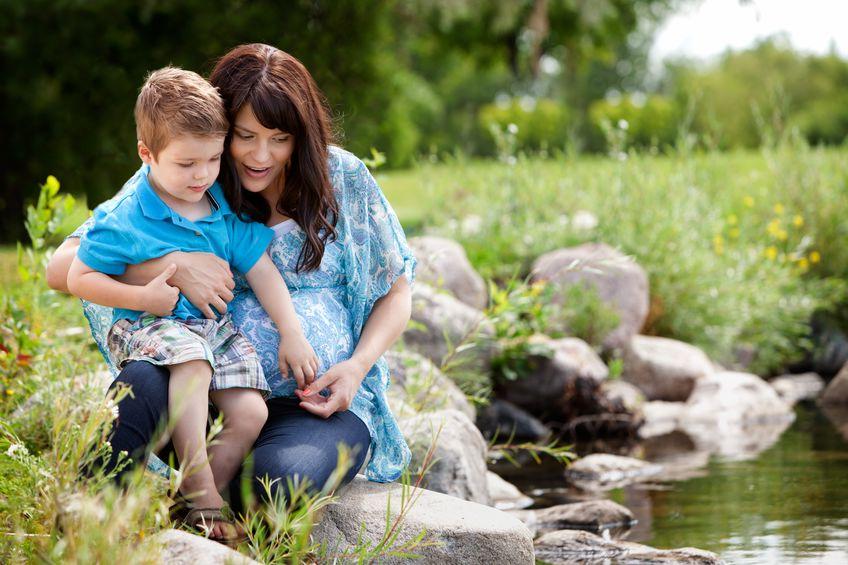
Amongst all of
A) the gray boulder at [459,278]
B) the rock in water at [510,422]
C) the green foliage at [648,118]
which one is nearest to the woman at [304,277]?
the rock in water at [510,422]

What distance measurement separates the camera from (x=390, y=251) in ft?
11.0

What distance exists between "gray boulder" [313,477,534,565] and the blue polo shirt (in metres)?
0.70

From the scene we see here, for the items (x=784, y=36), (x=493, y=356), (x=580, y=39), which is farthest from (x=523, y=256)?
(x=784, y=36)

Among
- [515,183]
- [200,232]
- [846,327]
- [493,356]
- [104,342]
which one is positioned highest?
[200,232]

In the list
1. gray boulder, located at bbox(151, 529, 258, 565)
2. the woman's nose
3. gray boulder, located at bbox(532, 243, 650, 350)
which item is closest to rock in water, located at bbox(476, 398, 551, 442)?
gray boulder, located at bbox(532, 243, 650, 350)

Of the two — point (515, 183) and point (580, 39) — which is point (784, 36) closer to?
point (580, 39)

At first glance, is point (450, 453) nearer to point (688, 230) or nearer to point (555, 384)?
point (555, 384)

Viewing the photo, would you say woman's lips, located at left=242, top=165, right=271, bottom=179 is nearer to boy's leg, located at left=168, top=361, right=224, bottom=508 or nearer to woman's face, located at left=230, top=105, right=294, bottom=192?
woman's face, located at left=230, top=105, right=294, bottom=192

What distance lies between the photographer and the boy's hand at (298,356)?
10.0 ft

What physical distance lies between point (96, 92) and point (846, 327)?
7208 mm

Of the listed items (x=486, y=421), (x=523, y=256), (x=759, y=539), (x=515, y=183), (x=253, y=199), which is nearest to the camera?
(x=253, y=199)

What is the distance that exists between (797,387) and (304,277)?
20.9ft

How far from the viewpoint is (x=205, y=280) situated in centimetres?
298

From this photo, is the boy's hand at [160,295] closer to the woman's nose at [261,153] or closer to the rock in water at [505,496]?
the woman's nose at [261,153]
